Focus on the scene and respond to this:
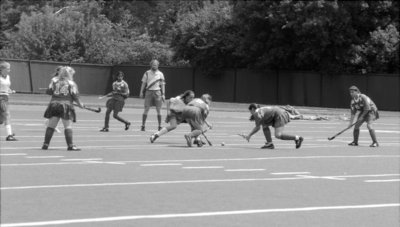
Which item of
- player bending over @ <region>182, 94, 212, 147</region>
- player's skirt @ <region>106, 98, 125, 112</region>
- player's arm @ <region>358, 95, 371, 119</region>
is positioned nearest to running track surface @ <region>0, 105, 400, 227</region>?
player bending over @ <region>182, 94, 212, 147</region>

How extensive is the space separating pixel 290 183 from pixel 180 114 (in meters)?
6.89

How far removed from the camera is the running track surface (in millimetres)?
10680

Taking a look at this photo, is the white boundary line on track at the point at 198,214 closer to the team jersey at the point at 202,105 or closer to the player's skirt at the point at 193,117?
the player's skirt at the point at 193,117

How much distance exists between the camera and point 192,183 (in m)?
13.9

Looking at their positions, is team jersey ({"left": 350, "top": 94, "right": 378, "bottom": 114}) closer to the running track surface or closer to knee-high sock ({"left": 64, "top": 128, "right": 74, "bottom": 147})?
the running track surface

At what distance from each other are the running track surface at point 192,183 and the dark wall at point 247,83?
100 ft

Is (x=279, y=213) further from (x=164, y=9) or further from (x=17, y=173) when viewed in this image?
(x=164, y=9)

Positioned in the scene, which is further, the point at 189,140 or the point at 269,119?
the point at 269,119

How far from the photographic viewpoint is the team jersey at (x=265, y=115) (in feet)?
67.5

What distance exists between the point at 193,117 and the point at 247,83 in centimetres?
3810

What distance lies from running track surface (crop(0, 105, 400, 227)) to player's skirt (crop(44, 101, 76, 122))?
64 centimetres

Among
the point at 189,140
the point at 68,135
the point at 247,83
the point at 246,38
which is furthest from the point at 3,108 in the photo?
the point at 247,83

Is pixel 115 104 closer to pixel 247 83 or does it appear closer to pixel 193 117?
pixel 193 117

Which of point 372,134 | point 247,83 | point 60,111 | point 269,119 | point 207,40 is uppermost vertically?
point 60,111
